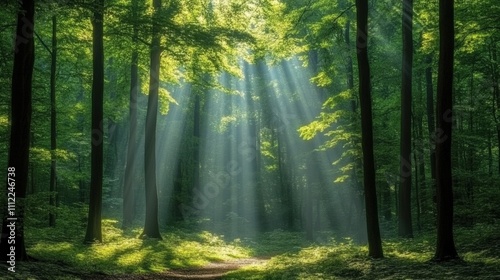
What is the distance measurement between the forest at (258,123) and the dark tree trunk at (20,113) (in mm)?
30

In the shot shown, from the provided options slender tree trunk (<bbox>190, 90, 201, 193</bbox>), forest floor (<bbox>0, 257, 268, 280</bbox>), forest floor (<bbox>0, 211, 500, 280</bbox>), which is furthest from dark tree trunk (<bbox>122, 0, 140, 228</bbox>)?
slender tree trunk (<bbox>190, 90, 201, 193</bbox>)

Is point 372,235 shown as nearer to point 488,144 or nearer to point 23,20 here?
point 23,20

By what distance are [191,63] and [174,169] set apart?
17103 millimetres

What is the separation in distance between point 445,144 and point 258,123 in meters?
28.2

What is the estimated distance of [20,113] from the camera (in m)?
9.41

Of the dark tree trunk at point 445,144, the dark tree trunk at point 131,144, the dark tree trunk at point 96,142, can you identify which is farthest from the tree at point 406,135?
the dark tree trunk at point 131,144

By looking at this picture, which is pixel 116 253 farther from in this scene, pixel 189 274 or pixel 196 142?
pixel 196 142

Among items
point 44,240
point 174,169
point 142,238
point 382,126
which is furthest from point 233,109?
point 44,240

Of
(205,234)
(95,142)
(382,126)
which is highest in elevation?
(382,126)

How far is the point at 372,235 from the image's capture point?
38.9ft

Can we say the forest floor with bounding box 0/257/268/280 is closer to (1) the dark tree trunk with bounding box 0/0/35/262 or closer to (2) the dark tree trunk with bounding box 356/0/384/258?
(1) the dark tree trunk with bounding box 0/0/35/262

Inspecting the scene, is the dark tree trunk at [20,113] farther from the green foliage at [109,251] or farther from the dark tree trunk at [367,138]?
the dark tree trunk at [367,138]

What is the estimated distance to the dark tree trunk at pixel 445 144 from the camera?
32.8ft

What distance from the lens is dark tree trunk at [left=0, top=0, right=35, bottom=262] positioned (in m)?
9.09
